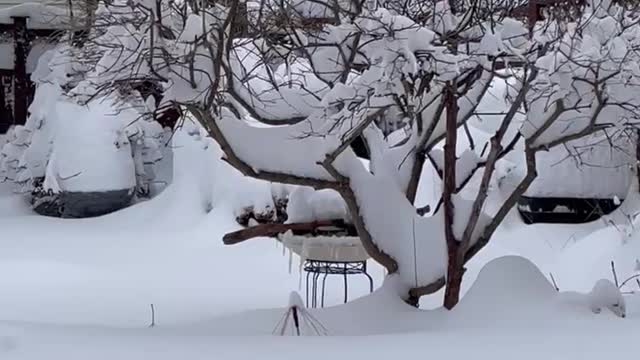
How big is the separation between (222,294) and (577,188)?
11.7 feet

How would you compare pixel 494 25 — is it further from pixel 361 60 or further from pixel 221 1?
pixel 221 1

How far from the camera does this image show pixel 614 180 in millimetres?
7906

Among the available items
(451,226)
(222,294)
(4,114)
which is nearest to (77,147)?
(4,114)

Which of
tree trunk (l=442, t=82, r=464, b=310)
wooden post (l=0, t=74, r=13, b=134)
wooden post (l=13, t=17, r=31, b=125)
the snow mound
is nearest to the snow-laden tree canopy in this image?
tree trunk (l=442, t=82, r=464, b=310)

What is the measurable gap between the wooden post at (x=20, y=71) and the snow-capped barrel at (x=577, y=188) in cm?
658

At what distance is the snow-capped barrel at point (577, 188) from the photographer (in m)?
7.84

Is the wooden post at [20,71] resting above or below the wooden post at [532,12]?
below

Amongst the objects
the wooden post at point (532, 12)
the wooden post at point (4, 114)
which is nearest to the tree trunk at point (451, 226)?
the wooden post at point (532, 12)

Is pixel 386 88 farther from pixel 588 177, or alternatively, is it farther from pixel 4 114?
pixel 4 114

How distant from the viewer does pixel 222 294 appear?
6.15 metres

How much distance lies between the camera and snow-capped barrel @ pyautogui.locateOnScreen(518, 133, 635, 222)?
784 centimetres

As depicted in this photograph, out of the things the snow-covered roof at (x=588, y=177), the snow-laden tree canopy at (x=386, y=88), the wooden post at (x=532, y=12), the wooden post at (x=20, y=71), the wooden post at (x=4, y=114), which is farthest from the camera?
the wooden post at (x=4, y=114)

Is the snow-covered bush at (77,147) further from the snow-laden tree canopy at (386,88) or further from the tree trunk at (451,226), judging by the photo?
the tree trunk at (451,226)

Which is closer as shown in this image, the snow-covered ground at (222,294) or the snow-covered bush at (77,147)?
the snow-covered ground at (222,294)
